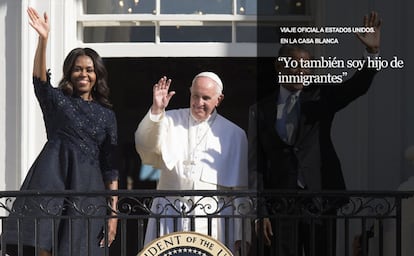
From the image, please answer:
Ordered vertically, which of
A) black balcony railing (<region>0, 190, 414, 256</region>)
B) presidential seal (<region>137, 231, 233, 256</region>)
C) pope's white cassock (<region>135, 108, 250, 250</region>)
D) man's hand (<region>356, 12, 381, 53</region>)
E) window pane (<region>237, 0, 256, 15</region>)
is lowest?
presidential seal (<region>137, 231, 233, 256</region>)

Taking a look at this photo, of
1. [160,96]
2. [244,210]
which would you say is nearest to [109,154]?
[160,96]

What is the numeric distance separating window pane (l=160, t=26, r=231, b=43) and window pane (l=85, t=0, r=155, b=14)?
0.57ft

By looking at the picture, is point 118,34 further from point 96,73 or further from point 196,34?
point 196,34

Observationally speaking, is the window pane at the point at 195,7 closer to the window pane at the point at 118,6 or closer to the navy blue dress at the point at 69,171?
the window pane at the point at 118,6

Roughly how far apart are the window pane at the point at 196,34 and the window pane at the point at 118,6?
172 millimetres

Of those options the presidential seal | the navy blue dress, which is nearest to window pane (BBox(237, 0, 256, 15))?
the navy blue dress

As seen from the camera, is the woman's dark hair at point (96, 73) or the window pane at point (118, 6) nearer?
the woman's dark hair at point (96, 73)

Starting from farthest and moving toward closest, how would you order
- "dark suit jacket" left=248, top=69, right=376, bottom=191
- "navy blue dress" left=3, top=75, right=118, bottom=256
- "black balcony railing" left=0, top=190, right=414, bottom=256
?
1. "dark suit jacket" left=248, top=69, right=376, bottom=191
2. "navy blue dress" left=3, top=75, right=118, bottom=256
3. "black balcony railing" left=0, top=190, right=414, bottom=256

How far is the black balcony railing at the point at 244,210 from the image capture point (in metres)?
7.15

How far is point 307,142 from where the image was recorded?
7.41 metres

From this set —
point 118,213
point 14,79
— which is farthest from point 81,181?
point 14,79

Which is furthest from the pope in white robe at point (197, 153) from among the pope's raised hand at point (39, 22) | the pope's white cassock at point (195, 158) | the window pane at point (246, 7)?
the pope's raised hand at point (39, 22)

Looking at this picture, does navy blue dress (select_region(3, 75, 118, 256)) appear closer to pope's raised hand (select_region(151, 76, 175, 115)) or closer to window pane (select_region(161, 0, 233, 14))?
pope's raised hand (select_region(151, 76, 175, 115))

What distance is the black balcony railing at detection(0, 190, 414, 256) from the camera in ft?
23.5
